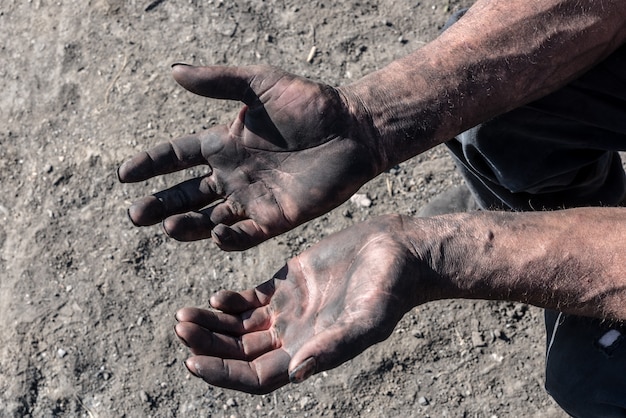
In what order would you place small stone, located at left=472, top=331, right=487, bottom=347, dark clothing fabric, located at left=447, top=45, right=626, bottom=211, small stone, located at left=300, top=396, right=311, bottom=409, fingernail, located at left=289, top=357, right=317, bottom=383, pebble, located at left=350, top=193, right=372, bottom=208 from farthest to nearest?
pebble, located at left=350, top=193, right=372, bottom=208
small stone, located at left=472, top=331, right=487, bottom=347
small stone, located at left=300, top=396, right=311, bottom=409
dark clothing fabric, located at left=447, top=45, right=626, bottom=211
fingernail, located at left=289, top=357, right=317, bottom=383

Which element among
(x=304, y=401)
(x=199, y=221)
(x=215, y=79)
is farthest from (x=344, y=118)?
(x=304, y=401)

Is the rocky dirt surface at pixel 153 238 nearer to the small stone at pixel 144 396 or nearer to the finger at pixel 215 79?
the small stone at pixel 144 396

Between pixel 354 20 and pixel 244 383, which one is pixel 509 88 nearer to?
pixel 244 383

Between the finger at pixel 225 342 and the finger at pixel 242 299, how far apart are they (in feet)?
0.25

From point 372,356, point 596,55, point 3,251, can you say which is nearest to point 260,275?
point 372,356

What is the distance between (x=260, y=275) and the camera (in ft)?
9.00

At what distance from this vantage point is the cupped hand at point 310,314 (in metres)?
1.52

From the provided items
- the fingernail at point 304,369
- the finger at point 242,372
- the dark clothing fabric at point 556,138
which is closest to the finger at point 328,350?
the fingernail at point 304,369

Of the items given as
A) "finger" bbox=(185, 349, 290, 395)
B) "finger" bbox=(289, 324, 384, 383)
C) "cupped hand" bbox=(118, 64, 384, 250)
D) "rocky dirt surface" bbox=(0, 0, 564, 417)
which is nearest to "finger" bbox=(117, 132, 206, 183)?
"cupped hand" bbox=(118, 64, 384, 250)

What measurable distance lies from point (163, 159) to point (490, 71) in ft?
3.04

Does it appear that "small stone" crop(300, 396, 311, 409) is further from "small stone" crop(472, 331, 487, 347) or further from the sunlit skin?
the sunlit skin

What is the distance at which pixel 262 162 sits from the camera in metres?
1.96

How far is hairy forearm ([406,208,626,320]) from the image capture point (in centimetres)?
174

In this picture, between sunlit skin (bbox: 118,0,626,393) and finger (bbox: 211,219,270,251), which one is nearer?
sunlit skin (bbox: 118,0,626,393)
